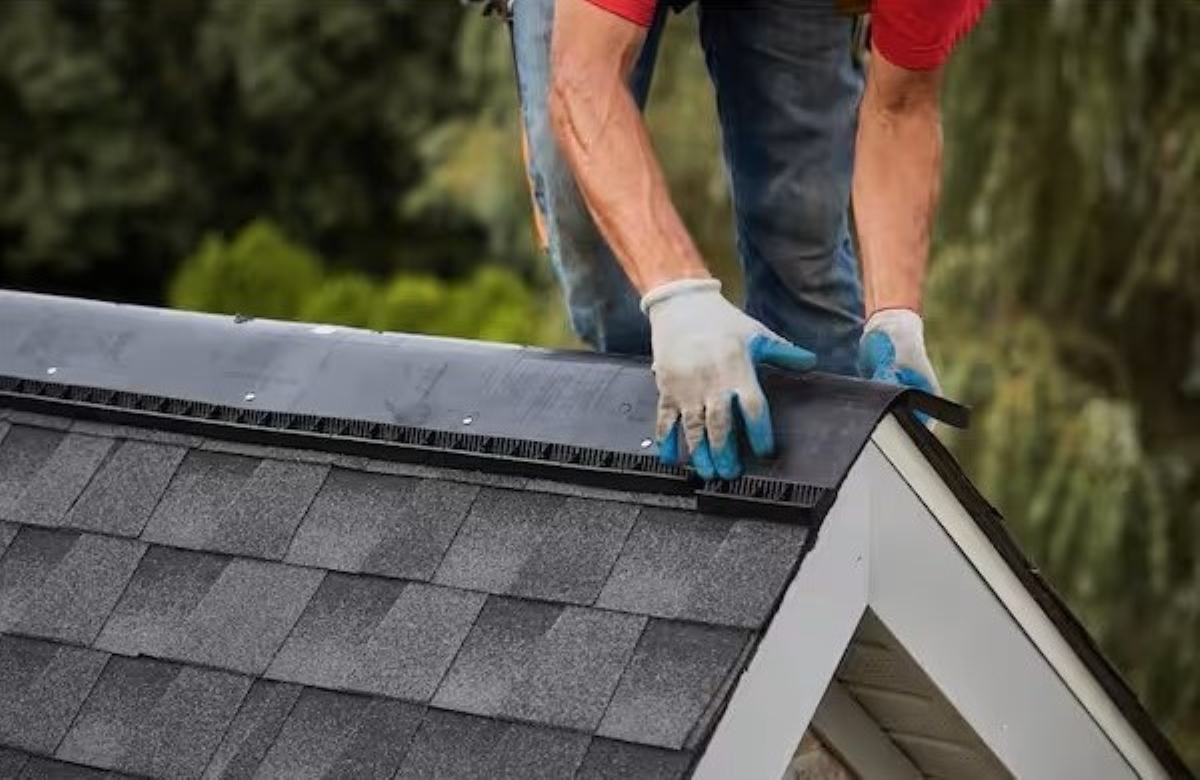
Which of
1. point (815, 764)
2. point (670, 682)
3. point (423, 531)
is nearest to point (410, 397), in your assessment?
point (423, 531)

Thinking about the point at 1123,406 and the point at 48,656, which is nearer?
the point at 48,656

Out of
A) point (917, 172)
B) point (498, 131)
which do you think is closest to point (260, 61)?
point (498, 131)

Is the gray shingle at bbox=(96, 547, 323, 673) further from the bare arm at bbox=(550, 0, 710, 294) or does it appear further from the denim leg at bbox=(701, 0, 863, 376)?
the denim leg at bbox=(701, 0, 863, 376)

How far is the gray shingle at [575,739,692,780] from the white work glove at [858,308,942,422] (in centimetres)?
84

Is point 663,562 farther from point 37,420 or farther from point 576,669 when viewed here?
point 37,420

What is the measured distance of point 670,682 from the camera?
5.74 feet

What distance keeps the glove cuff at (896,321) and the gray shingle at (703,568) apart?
64 centimetres

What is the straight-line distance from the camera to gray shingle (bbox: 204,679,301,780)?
6.04 feet

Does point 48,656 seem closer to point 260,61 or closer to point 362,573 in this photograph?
point 362,573

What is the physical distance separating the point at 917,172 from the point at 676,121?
12.4 ft

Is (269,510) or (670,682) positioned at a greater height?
(670,682)

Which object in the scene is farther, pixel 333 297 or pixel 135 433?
pixel 333 297

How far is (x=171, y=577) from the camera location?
6.79ft

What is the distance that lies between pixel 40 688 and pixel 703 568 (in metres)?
0.61
